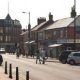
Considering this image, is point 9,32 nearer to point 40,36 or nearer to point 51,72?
point 40,36

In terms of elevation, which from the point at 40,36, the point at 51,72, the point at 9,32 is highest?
the point at 9,32

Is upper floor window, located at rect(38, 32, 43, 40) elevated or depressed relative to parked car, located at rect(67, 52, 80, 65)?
elevated

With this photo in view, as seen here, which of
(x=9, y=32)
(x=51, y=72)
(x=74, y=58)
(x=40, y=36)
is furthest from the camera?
(x=9, y=32)

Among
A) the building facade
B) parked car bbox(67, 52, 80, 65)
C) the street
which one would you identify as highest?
the building facade

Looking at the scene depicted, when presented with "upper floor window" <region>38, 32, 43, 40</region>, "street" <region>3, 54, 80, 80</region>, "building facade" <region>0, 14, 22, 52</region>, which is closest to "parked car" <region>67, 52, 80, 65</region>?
"street" <region>3, 54, 80, 80</region>

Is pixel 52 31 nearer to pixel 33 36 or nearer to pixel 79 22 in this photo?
pixel 79 22

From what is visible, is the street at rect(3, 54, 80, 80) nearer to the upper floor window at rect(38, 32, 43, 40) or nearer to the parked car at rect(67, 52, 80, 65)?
the parked car at rect(67, 52, 80, 65)

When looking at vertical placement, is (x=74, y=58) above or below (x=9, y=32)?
below

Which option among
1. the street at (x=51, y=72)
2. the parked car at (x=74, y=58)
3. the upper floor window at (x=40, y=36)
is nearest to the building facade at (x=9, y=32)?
the upper floor window at (x=40, y=36)

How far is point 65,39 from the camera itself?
235ft

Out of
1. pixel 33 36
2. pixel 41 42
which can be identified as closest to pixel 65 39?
pixel 41 42

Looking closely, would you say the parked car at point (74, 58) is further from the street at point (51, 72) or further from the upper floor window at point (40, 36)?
the upper floor window at point (40, 36)

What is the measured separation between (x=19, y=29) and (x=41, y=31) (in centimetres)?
6183

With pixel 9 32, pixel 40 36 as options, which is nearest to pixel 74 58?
pixel 40 36
